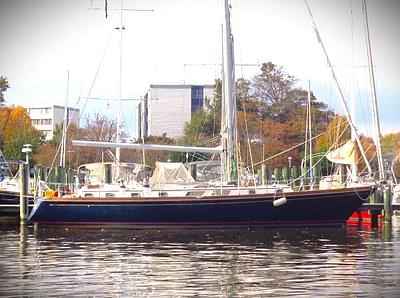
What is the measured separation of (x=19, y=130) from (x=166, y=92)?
136ft

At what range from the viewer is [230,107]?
42344 mm

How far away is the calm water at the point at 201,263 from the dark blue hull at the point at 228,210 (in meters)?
1.11

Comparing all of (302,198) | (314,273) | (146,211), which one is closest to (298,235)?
(302,198)

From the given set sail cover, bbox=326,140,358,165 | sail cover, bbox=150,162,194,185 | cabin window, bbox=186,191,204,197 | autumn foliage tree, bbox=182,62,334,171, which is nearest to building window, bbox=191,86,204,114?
autumn foliage tree, bbox=182,62,334,171

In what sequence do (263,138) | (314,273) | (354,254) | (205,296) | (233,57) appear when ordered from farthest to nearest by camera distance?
(263,138), (233,57), (354,254), (314,273), (205,296)

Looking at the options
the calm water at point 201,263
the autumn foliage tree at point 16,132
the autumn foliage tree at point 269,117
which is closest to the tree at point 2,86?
the autumn foliage tree at point 16,132

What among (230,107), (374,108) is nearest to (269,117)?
(230,107)

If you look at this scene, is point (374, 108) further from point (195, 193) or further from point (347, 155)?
point (195, 193)

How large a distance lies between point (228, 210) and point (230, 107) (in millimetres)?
5758

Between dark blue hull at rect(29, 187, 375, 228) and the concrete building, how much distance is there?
80.8m

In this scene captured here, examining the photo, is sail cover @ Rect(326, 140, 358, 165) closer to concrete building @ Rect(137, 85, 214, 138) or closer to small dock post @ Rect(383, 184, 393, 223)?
small dock post @ Rect(383, 184, 393, 223)

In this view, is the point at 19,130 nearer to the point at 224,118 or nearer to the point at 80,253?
the point at 224,118

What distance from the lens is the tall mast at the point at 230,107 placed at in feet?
136

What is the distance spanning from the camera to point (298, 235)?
36.8m
